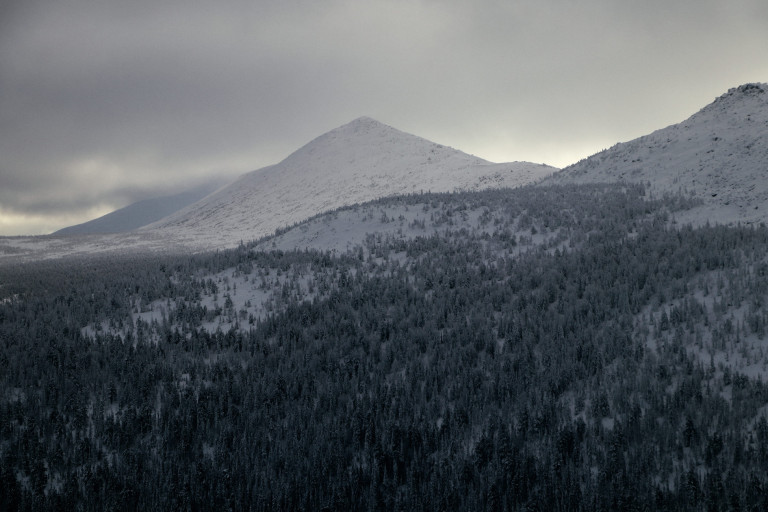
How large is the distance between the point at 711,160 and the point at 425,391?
27.1m

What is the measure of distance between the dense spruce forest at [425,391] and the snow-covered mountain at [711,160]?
783cm

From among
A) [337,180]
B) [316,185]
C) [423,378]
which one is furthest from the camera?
[316,185]

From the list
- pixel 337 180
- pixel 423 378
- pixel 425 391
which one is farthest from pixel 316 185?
pixel 425 391

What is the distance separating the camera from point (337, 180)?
95.8 metres

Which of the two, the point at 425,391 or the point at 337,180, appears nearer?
the point at 425,391

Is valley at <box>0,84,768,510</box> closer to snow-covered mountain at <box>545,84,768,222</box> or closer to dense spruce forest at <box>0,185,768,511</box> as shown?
Answer: dense spruce forest at <box>0,185,768,511</box>

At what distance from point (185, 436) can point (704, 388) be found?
313 inches

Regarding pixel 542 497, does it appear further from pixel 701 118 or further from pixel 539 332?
pixel 701 118

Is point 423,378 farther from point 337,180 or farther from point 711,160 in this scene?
point 337,180

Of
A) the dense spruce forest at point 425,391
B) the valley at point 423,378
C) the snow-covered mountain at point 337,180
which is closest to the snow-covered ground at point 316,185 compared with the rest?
the snow-covered mountain at point 337,180

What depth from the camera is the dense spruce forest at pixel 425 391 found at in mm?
5488

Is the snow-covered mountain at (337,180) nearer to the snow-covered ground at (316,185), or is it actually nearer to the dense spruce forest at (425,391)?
the snow-covered ground at (316,185)

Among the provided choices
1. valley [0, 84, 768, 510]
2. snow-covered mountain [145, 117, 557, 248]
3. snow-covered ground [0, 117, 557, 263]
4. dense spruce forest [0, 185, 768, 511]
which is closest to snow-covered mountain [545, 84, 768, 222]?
valley [0, 84, 768, 510]

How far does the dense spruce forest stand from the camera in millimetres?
5488
